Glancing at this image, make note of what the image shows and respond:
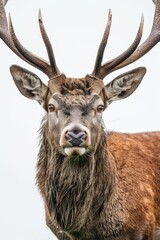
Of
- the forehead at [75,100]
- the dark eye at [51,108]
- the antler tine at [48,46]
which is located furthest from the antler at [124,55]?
the dark eye at [51,108]

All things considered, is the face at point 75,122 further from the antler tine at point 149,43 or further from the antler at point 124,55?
the antler tine at point 149,43

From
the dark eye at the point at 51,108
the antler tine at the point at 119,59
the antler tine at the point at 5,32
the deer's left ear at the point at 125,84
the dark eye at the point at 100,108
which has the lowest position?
the dark eye at the point at 100,108

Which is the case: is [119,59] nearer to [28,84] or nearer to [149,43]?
[149,43]

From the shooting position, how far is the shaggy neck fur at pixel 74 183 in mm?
9391

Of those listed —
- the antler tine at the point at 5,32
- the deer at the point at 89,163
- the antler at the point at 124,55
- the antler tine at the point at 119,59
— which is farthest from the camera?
the antler tine at the point at 5,32

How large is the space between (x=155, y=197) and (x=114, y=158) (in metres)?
0.86

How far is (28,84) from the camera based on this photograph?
9.96 m

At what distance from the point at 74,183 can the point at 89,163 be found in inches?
12.8

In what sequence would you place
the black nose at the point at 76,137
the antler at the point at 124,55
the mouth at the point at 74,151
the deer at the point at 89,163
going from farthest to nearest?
1. the antler at the point at 124,55
2. the deer at the point at 89,163
3. the mouth at the point at 74,151
4. the black nose at the point at 76,137

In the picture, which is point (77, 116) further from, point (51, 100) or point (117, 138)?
point (117, 138)

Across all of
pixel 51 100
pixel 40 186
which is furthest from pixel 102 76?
pixel 40 186

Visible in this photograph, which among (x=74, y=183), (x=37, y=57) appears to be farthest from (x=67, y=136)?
(x=37, y=57)

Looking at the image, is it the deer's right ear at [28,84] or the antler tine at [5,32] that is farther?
the antler tine at [5,32]

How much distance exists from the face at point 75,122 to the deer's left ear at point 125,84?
0.66 m
